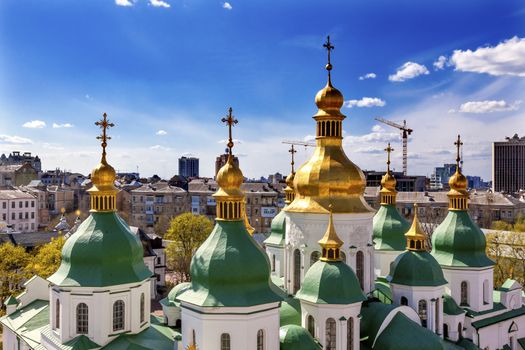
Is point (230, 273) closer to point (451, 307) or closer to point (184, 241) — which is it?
point (451, 307)

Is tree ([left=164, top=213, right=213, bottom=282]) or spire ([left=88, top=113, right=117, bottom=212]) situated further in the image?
tree ([left=164, top=213, right=213, bottom=282])

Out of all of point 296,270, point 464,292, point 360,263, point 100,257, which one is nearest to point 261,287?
point 296,270

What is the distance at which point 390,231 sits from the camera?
98.8 ft

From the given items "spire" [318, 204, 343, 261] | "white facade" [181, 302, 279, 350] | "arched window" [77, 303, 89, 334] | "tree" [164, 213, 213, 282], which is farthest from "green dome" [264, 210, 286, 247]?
"tree" [164, 213, 213, 282]

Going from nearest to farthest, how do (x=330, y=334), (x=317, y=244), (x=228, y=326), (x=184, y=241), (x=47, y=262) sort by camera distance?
(x=228, y=326)
(x=330, y=334)
(x=317, y=244)
(x=47, y=262)
(x=184, y=241)

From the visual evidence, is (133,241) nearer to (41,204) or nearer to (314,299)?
(314,299)

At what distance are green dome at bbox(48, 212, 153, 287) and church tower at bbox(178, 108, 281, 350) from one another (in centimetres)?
420

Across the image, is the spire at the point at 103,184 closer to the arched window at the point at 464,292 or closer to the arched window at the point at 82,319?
the arched window at the point at 82,319

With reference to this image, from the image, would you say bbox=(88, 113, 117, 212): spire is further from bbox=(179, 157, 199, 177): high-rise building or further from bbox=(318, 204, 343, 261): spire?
bbox=(179, 157, 199, 177): high-rise building

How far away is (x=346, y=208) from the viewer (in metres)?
22.0

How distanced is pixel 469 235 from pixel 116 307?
20.4 m

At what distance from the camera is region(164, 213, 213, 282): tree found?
2036 inches

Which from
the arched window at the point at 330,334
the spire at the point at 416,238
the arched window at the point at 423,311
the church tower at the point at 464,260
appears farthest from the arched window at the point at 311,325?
the church tower at the point at 464,260

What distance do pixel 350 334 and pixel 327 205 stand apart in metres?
5.67
